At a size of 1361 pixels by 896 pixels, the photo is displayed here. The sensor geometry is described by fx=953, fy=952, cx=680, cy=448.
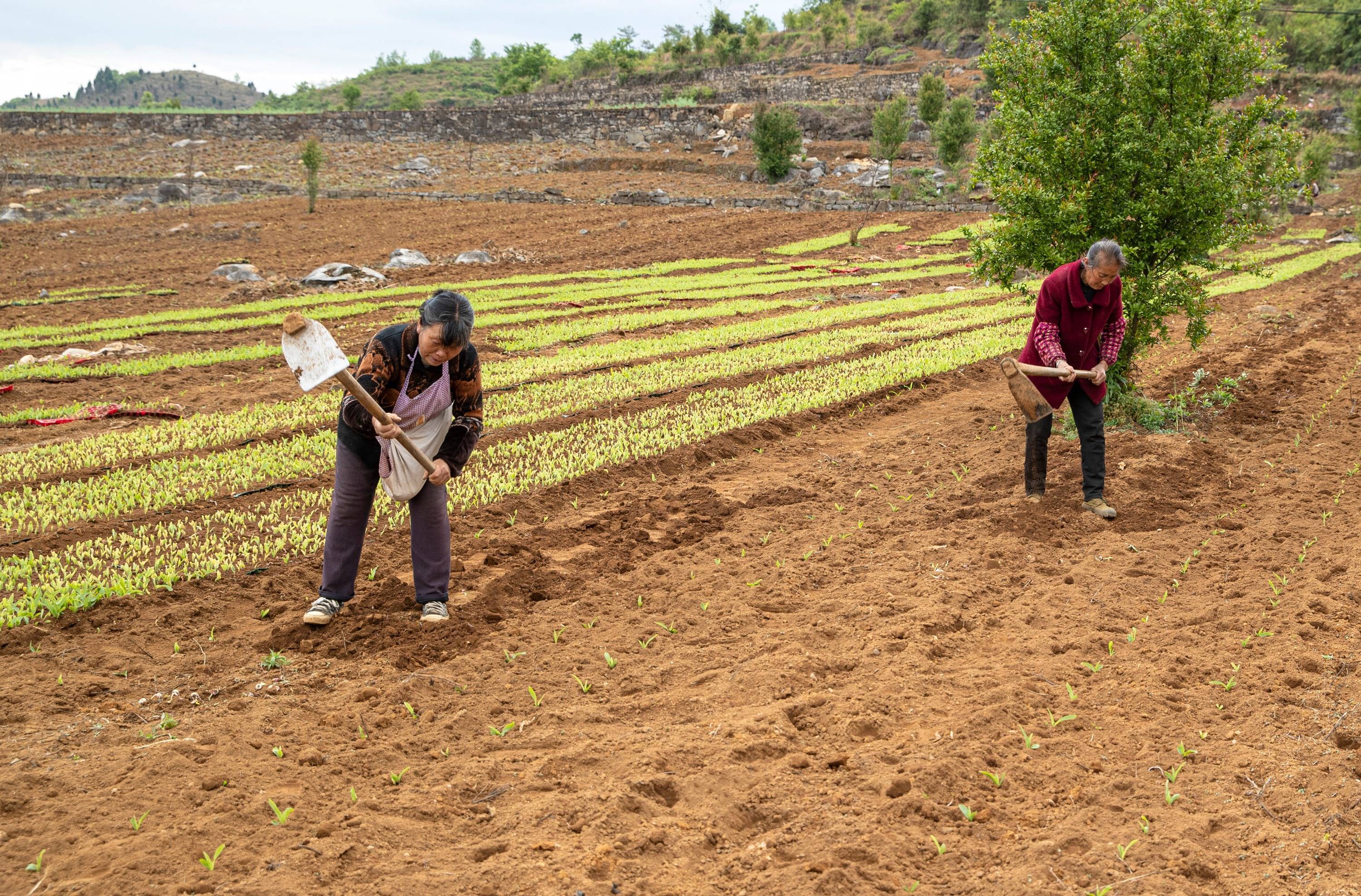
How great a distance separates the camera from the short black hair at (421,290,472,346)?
4.67 metres

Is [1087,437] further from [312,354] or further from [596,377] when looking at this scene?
[596,377]

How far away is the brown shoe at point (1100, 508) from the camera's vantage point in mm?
6777

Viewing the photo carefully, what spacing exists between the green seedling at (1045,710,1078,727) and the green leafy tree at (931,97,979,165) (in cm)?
3372

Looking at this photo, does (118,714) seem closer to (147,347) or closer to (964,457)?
(964,457)

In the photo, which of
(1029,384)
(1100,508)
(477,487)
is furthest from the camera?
(477,487)

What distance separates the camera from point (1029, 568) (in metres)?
6.05

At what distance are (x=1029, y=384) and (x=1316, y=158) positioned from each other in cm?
3461

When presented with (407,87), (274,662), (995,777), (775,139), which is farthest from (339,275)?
(407,87)

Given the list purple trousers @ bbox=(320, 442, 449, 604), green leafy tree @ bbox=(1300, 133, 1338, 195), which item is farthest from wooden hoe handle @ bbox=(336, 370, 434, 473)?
green leafy tree @ bbox=(1300, 133, 1338, 195)

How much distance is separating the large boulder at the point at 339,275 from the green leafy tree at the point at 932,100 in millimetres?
24909

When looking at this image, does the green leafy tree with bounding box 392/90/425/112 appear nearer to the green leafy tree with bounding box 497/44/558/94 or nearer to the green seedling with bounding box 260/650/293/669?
the green leafy tree with bounding box 497/44/558/94

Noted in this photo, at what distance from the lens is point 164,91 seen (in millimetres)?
116688

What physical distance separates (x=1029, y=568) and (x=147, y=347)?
1342 cm

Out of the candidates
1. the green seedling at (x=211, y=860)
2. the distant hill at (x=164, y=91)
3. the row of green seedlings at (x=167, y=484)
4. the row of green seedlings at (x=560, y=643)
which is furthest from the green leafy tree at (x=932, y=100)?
the distant hill at (x=164, y=91)
